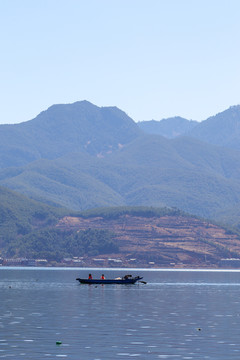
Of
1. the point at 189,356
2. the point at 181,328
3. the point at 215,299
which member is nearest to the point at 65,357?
the point at 189,356

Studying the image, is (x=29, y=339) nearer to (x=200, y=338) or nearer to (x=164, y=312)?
(x=200, y=338)

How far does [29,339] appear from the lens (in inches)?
3324

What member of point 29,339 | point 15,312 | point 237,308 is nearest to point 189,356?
point 29,339

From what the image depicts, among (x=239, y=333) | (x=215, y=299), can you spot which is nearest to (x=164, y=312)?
(x=239, y=333)

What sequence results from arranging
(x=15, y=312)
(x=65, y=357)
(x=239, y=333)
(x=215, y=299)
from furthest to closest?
(x=215, y=299), (x=15, y=312), (x=239, y=333), (x=65, y=357)

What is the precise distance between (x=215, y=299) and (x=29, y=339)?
86.9 m

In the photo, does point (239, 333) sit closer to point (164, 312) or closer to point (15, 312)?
point (164, 312)

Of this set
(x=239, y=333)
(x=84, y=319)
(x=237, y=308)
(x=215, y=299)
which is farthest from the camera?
(x=215, y=299)

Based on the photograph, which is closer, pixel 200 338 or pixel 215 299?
pixel 200 338

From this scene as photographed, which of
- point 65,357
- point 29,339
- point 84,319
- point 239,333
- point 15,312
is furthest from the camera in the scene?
point 15,312

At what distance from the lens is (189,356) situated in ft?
243

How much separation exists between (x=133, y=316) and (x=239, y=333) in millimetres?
25632

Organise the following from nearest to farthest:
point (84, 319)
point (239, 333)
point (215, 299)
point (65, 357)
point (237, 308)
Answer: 1. point (65, 357)
2. point (239, 333)
3. point (84, 319)
4. point (237, 308)
5. point (215, 299)

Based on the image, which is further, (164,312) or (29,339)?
(164,312)
